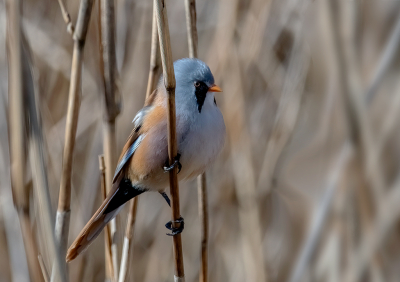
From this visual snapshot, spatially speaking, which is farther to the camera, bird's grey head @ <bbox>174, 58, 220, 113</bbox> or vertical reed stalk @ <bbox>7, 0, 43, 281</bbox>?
bird's grey head @ <bbox>174, 58, 220, 113</bbox>

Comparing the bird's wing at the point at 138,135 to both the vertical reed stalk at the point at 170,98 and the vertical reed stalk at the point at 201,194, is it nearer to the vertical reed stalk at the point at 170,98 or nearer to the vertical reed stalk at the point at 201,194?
the vertical reed stalk at the point at 201,194

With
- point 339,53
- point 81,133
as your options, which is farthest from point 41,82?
point 339,53

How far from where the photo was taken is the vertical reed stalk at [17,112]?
953 mm

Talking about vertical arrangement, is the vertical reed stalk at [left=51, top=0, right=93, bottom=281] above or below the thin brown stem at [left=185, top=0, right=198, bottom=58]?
below

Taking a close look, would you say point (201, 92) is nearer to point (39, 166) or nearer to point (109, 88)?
point (109, 88)

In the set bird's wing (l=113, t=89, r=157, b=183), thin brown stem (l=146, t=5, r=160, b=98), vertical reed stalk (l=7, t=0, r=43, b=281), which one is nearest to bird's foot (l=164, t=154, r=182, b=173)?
bird's wing (l=113, t=89, r=157, b=183)

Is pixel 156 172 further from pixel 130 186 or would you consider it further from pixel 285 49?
pixel 285 49

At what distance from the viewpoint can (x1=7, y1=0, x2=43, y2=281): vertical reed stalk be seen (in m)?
0.95

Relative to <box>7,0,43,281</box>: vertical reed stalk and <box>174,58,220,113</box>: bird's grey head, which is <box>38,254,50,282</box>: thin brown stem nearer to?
<box>7,0,43,281</box>: vertical reed stalk

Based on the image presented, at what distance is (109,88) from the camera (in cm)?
125

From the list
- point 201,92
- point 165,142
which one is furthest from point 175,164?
point 201,92

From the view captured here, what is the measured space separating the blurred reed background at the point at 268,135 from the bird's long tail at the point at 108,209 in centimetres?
11

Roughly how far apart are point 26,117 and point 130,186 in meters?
0.42

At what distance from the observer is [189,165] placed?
3.78ft
